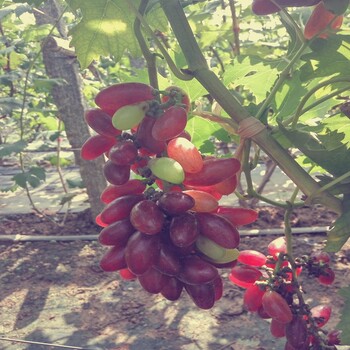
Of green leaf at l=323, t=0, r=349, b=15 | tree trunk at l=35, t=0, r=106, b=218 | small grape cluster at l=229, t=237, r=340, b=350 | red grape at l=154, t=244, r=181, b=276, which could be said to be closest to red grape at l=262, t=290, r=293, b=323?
small grape cluster at l=229, t=237, r=340, b=350

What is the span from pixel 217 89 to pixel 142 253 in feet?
0.77

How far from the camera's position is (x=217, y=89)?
69cm

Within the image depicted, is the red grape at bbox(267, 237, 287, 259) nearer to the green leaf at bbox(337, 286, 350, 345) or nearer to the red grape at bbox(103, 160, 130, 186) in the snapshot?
the green leaf at bbox(337, 286, 350, 345)

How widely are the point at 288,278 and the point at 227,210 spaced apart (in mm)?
210

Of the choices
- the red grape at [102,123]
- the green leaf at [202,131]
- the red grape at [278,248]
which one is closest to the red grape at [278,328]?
the red grape at [278,248]

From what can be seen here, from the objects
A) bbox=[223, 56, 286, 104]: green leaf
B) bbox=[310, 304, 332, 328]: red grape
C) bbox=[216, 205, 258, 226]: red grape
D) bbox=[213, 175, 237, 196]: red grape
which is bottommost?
bbox=[310, 304, 332, 328]: red grape

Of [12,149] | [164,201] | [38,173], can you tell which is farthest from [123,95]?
[38,173]

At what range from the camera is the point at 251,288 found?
89 centimetres

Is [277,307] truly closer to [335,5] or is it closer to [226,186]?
[226,186]

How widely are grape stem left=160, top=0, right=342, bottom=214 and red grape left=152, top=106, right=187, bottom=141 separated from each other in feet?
0.21

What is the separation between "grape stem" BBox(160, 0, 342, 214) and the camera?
2.28ft

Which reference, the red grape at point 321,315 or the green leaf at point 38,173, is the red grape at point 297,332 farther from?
the green leaf at point 38,173

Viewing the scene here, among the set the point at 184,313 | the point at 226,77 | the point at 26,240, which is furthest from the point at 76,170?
the point at 226,77

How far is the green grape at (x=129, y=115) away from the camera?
68cm
